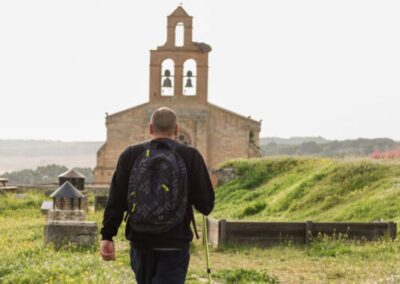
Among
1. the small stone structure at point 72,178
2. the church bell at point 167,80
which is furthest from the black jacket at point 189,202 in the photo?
the church bell at point 167,80

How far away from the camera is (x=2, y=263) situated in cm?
1229

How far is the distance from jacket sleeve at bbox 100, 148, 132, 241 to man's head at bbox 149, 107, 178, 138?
29 centimetres

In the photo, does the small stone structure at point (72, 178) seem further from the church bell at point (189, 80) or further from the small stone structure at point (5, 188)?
the church bell at point (189, 80)

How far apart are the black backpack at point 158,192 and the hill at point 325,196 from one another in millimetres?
11664

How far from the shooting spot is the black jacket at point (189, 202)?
6.34 m

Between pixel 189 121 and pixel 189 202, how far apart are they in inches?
1749

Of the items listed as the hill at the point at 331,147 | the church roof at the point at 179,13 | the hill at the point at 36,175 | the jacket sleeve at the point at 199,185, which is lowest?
the jacket sleeve at the point at 199,185

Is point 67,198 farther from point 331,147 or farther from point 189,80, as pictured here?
point 331,147

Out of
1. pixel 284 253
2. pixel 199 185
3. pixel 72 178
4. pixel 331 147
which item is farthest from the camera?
pixel 331 147

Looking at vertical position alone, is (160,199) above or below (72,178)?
below

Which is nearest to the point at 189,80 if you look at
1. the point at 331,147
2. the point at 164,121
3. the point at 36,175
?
the point at 164,121

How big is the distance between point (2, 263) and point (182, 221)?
22.0 ft

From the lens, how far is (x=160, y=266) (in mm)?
6352

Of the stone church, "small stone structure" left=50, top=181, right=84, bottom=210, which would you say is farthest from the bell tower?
"small stone structure" left=50, top=181, right=84, bottom=210
